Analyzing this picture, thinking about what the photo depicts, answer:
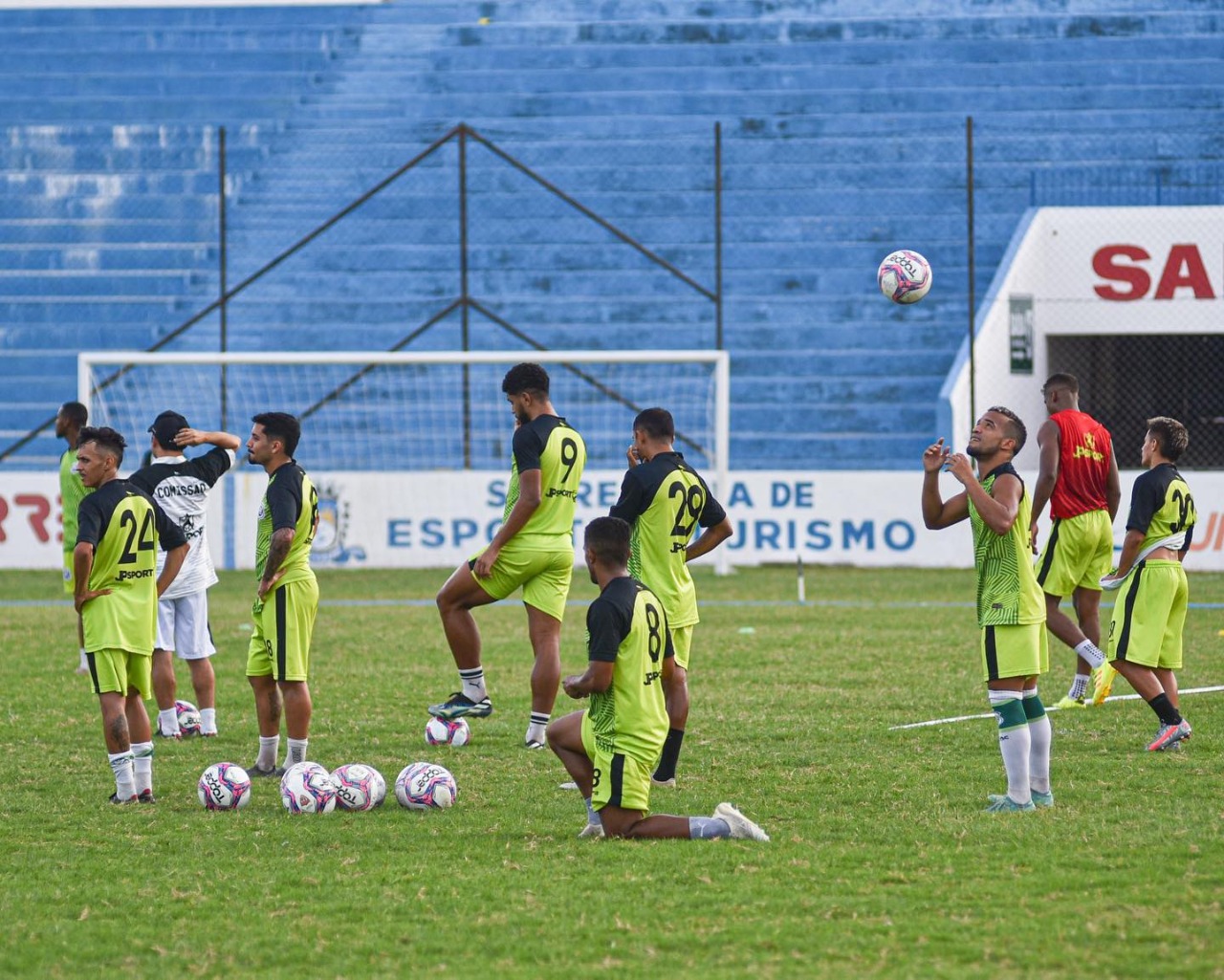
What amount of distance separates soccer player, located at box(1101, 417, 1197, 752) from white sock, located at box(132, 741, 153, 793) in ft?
16.8

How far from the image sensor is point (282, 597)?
8.52 m

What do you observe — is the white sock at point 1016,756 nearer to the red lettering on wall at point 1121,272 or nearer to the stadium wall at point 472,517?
the stadium wall at point 472,517

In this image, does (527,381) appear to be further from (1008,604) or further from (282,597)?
(1008,604)

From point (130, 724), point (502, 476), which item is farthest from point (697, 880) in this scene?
point (502, 476)

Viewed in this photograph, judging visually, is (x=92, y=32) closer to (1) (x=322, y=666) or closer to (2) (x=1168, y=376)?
(2) (x=1168, y=376)

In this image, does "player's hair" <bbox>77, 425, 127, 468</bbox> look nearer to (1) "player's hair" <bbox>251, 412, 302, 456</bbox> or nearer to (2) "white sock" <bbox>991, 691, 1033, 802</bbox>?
(1) "player's hair" <bbox>251, 412, 302, 456</bbox>

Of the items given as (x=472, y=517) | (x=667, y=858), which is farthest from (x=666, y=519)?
(x=472, y=517)

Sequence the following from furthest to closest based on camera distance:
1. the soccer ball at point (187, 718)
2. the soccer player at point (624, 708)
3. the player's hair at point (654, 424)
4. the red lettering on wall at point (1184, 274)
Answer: the red lettering on wall at point (1184, 274) < the soccer ball at point (187, 718) < the player's hair at point (654, 424) < the soccer player at point (624, 708)

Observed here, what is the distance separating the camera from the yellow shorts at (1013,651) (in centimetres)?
754

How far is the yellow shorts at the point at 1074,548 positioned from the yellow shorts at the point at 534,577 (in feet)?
11.4

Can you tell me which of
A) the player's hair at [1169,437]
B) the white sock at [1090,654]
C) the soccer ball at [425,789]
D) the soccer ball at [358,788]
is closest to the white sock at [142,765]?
the soccer ball at [358,788]

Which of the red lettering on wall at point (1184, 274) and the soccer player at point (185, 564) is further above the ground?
the red lettering on wall at point (1184, 274)

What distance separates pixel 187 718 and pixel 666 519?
3535mm

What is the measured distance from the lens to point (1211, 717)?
10.1 metres
